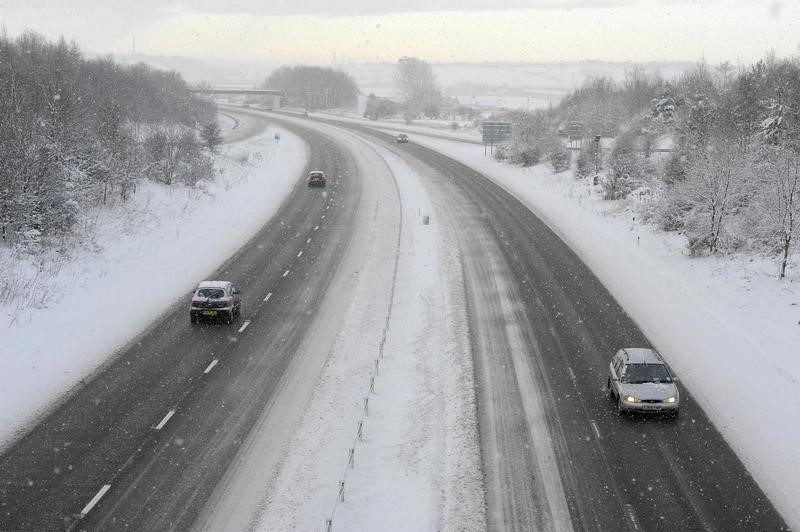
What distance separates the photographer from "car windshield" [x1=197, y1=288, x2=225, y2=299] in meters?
27.6

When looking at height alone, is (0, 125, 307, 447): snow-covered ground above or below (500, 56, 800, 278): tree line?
below

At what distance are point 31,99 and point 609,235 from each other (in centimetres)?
3806

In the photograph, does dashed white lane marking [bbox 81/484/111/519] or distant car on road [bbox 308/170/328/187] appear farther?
distant car on road [bbox 308/170/328/187]

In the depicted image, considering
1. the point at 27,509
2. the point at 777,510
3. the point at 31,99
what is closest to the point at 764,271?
the point at 777,510

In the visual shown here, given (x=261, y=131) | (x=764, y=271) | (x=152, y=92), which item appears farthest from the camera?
(x=261, y=131)

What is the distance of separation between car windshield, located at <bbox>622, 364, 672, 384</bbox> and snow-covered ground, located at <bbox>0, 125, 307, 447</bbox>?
1695 cm

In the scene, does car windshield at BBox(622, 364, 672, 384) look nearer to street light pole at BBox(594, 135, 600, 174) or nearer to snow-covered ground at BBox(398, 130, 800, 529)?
snow-covered ground at BBox(398, 130, 800, 529)

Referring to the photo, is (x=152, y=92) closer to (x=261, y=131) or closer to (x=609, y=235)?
(x=261, y=131)

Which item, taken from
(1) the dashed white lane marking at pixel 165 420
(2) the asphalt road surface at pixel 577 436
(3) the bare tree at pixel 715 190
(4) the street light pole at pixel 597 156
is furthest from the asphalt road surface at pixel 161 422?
(4) the street light pole at pixel 597 156

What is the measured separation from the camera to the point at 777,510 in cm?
1565

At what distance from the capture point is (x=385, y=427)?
19359mm

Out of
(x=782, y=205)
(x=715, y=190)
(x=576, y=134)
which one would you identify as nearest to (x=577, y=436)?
(x=782, y=205)

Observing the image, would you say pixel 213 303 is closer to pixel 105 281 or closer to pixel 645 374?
pixel 105 281

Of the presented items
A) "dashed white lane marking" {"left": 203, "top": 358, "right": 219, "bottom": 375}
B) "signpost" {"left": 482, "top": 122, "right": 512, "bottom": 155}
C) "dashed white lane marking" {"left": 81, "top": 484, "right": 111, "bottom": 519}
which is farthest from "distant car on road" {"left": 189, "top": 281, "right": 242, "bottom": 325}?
"signpost" {"left": 482, "top": 122, "right": 512, "bottom": 155}
